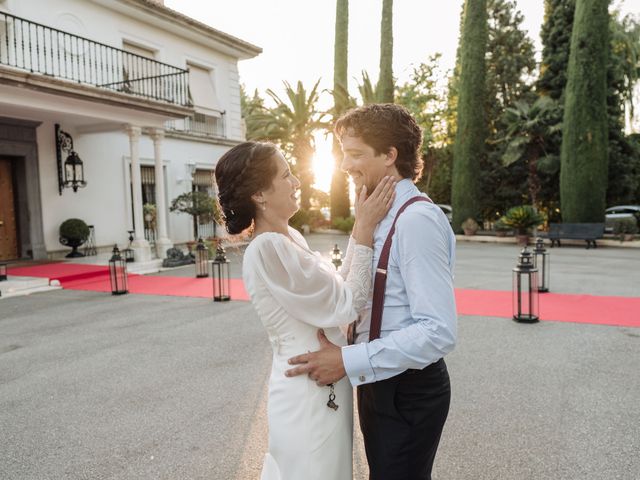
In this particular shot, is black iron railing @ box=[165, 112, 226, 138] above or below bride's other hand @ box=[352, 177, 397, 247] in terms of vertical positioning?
above

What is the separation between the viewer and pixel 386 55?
2455 centimetres

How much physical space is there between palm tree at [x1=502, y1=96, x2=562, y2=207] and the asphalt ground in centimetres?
1679

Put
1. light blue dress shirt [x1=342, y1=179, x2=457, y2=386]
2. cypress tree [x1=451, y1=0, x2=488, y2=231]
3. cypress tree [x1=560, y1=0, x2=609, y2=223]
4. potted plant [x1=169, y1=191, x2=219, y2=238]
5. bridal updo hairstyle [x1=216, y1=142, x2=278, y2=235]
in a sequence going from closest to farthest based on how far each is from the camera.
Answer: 1. light blue dress shirt [x1=342, y1=179, x2=457, y2=386]
2. bridal updo hairstyle [x1=216, y1=142, x2=278, y2=235]
3. potted plant [x1=169, y1=191, x2=219, y2=238]
4. cypress tree [x1=560, y1=0, x2=609, y2=223]
5. cypress tree [x1=451, y1=0, x2=488, y2=231]

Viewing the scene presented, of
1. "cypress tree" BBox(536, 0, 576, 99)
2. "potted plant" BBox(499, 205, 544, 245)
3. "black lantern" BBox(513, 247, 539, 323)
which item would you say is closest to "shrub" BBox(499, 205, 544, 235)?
"potted plant" BBox(499, 205, 544, 245)

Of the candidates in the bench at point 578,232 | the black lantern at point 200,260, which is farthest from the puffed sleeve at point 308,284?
the bench at point 578,232

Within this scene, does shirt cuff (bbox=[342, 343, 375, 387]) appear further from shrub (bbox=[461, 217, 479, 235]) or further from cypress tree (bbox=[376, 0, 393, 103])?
cypress tree (bbox=[376, 0, 393, 103])

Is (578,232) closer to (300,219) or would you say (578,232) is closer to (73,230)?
(300,219)

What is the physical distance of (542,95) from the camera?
23.3m

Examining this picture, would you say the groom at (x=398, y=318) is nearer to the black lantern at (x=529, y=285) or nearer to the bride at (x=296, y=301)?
the bride at (x=296, y=301)

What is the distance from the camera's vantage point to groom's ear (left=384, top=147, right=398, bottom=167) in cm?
168

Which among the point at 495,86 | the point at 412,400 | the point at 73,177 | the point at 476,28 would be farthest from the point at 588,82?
the point at 412,400

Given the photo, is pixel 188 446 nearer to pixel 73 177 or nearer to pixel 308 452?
pixel 308 452

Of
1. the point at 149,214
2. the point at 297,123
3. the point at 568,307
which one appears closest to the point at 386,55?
the point at 297,123

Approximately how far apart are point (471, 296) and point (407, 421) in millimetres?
7113
